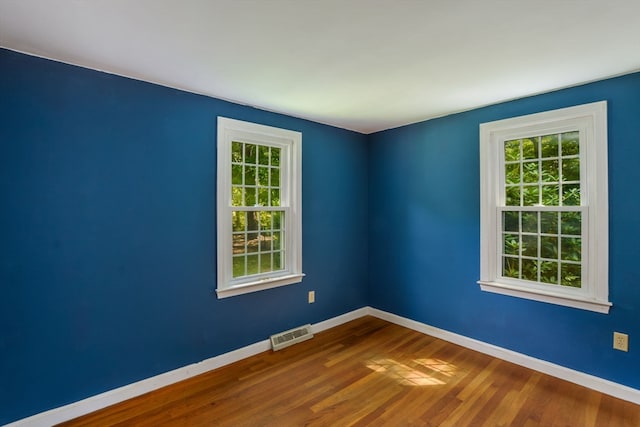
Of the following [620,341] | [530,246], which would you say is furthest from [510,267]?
[620,341]

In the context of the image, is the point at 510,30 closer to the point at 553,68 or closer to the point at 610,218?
the point at 553,68

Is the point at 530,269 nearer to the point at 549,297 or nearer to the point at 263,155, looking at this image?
the point at 549,297

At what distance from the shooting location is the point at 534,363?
2592 mm

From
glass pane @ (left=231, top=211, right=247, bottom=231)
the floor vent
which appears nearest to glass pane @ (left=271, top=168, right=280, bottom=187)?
glass pane @ (left=231, top=211, right=247, bottom=231)

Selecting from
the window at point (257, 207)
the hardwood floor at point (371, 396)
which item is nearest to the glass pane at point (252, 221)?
the window at point (257, 207)

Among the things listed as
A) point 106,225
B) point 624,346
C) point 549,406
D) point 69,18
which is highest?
point 69,18

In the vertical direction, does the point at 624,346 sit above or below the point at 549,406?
above

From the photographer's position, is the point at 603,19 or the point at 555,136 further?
the point at 555,136

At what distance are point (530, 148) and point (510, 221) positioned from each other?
27.3 inches

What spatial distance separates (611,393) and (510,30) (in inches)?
106

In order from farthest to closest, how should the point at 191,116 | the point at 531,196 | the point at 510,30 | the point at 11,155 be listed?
the point at 531,196, the point at 191,116, the point at 11,155, the point at 510,30

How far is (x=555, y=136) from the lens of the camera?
257 centimetres

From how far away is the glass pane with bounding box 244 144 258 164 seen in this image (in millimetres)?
2920

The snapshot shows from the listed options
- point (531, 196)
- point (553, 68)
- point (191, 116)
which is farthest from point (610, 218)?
point (191, 116)
